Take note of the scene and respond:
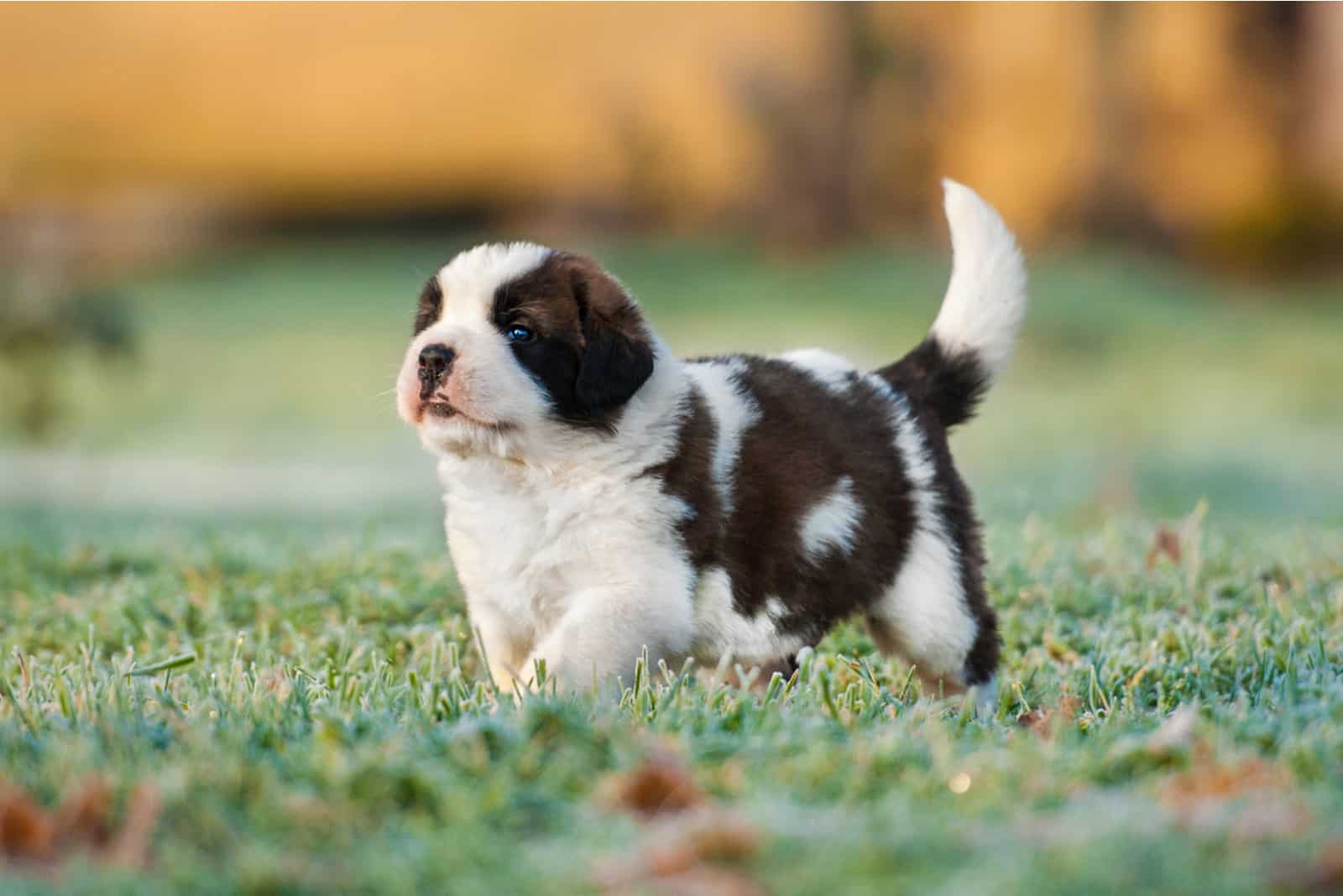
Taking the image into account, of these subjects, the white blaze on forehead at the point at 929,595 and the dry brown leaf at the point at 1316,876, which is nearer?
the dry brown leaf at the point at 1316,876

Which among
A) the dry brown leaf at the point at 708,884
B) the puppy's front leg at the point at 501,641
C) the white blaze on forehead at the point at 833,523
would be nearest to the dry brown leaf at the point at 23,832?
the dry brown leaf at the point at 708,884

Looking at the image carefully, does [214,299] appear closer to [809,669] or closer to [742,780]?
[809,669]

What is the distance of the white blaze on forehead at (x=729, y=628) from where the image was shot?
392 cm

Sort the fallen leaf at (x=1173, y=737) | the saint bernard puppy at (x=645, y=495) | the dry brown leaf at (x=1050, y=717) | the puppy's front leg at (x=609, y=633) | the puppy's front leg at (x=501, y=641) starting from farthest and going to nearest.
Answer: the puppy's front leg at (x=501, y=641) → the saint bernard puppy at (x=645, y=495) → the puppy's front leg at (x=609, y=633) → the dry brown leaf at (x=1050, y=717) → the fallen leaf at (x=1173, y=737)

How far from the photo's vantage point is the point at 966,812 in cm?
246

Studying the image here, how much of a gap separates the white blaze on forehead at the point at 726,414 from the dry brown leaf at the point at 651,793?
4.84 feet

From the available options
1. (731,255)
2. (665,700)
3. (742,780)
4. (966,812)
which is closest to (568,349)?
(665,700)

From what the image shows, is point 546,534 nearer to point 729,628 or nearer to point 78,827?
point 729,628

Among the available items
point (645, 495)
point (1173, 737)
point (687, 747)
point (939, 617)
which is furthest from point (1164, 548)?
point (687, 747)

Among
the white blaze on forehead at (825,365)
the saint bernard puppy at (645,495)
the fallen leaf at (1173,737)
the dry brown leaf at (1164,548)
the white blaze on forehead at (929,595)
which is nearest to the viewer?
the fallen leaf at (1173,737)

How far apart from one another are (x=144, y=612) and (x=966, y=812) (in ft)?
12.4

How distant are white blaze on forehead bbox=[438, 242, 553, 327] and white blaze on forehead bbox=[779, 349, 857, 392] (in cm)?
97

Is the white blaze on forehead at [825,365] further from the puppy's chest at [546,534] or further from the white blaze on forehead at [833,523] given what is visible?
the puppy's chest at [546,534]

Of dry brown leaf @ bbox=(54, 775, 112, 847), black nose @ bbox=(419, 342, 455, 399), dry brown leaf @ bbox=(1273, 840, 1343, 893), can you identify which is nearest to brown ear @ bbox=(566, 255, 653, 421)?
black nose @ bbox=(419, 342, 455, 399)
